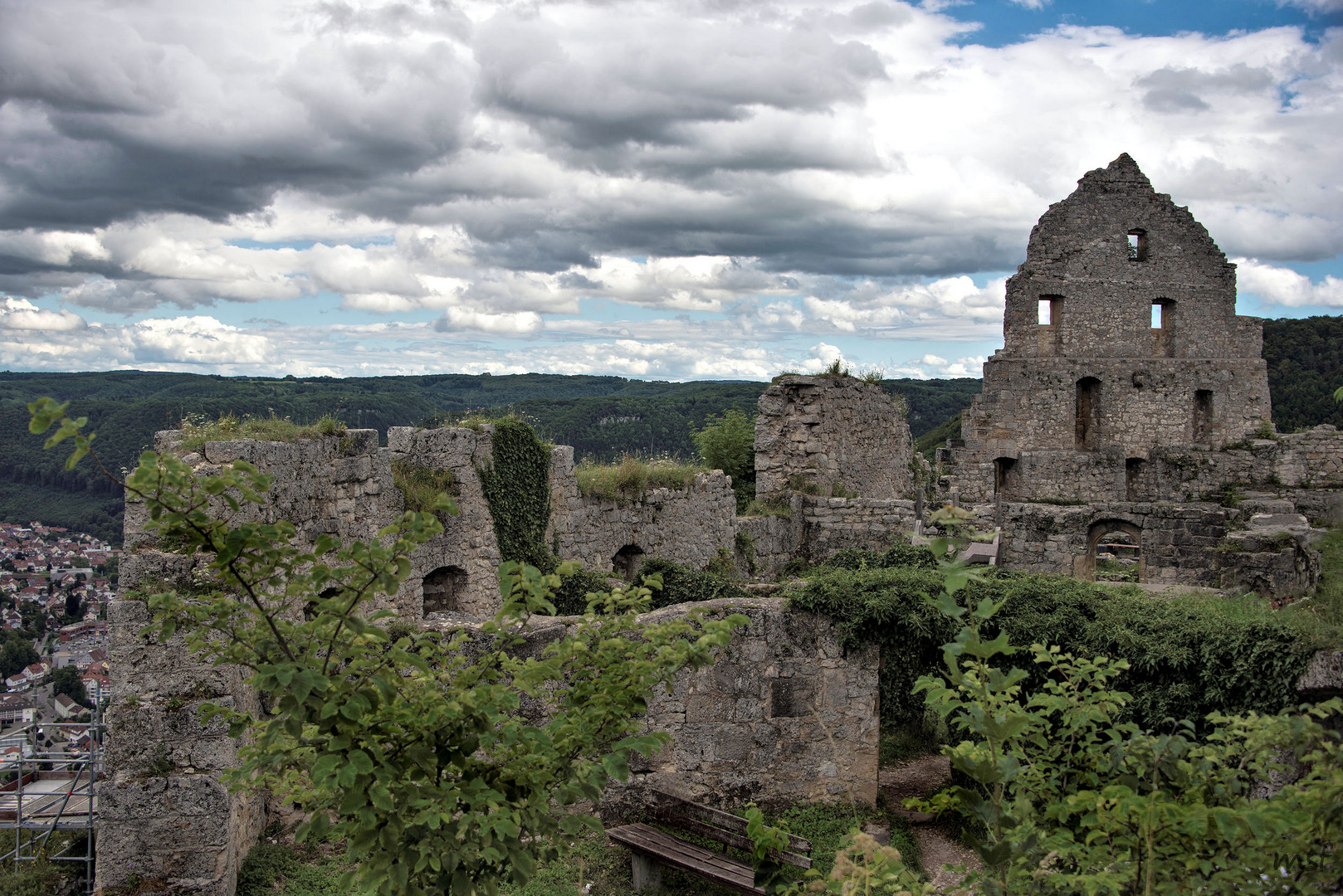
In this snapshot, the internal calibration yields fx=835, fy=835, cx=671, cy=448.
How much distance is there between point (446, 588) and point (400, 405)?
14185mm

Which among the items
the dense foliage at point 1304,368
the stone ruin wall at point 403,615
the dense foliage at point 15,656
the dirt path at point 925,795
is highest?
the dense foliage at point 1304,368

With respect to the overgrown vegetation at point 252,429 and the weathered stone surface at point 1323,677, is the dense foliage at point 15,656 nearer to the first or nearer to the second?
the overgrown vegetation at point 252,429

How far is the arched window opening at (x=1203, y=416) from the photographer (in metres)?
26.2

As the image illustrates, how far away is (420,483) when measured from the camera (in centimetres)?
1085

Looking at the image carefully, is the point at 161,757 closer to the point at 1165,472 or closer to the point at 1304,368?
the point at 1165,472

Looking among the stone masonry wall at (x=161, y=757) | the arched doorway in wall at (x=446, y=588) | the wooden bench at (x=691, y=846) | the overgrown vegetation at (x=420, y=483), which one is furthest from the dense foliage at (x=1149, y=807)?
the arched doorway in wall at (x=446, y=588)

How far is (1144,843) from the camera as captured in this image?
2961 millimetres

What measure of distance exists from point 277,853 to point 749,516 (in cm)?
927

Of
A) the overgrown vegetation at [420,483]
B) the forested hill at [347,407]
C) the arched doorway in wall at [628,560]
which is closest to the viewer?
the overgrown vegetation at [420,483]

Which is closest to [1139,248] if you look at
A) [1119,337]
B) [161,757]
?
[1119,337]

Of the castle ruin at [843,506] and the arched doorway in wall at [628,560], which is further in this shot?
the arched doorway in wall at [628,560]

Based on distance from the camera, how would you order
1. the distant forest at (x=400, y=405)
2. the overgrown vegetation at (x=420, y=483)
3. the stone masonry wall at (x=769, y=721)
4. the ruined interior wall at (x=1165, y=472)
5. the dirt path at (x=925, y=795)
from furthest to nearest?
the distant forest at (x=400, y=405)
the ruined interior wall at (x=1165, y=472)
the overgrown vegetation at (x=420, y=483)
the stone masonry wall at (x=769, y=721)
the dirt path at (x=925, y=795)

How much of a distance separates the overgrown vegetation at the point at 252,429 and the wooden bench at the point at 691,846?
207 inches

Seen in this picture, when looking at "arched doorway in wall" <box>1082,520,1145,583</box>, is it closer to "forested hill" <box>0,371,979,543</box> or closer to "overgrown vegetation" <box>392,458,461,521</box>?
"forested hill" <box>0,371,979,543</box>
